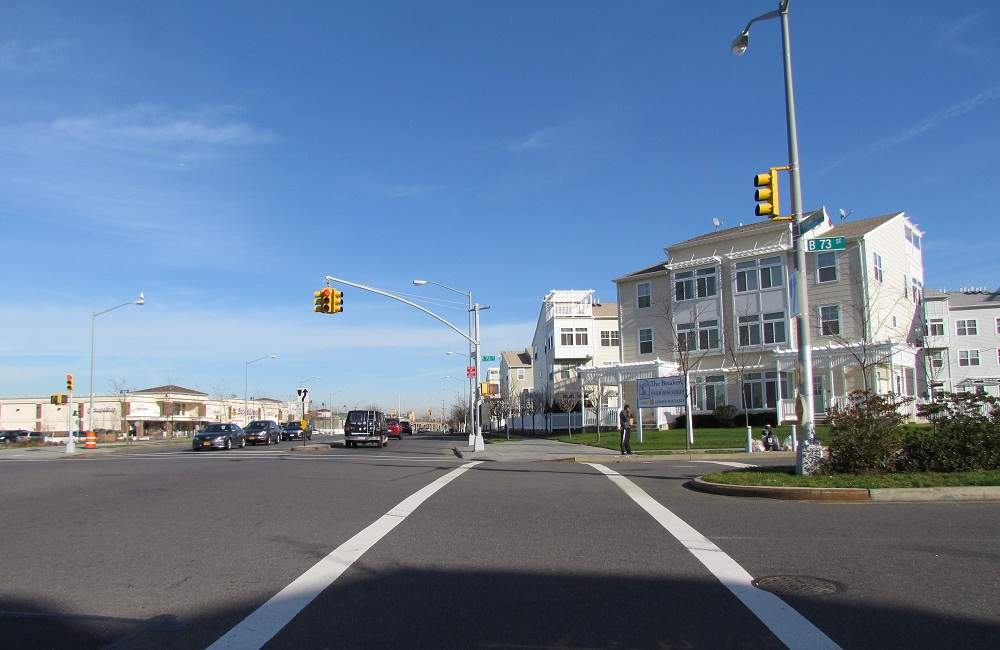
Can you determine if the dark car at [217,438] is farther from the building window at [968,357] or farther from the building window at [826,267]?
the building window at [968,357]

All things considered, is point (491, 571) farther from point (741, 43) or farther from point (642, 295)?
point (642, 295)

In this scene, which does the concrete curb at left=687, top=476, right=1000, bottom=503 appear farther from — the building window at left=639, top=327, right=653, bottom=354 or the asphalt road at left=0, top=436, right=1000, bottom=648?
the building window at left=639, top=327, right=653, bottom=354

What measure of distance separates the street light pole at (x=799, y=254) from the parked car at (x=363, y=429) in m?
29.8

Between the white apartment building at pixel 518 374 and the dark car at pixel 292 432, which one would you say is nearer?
the dark car at pixel 292 432

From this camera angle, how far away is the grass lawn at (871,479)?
1256 cm

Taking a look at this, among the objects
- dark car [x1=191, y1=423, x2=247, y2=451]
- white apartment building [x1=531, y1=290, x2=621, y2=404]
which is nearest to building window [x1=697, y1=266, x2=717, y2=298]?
white apartment building [x1=531, y1=290, x2=621, y2=404]

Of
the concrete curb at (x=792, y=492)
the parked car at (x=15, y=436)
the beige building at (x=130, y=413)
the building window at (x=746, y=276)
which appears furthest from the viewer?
the beige building at (x=130, y=413)

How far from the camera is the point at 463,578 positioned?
739cm

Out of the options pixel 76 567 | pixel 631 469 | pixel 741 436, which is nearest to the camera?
pixel 76 567

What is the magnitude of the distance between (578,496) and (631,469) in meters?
6.85

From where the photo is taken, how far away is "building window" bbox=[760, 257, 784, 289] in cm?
4312

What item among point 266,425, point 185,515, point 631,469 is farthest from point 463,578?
point 266,425

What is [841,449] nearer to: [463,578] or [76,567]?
[463,578]

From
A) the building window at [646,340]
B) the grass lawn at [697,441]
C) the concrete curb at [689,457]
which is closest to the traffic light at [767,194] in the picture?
the concrete curb at [689,457]
